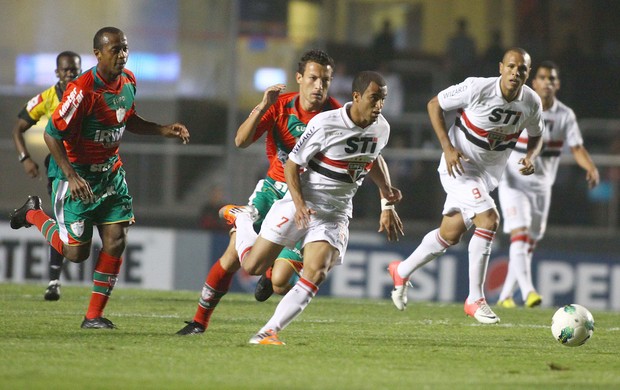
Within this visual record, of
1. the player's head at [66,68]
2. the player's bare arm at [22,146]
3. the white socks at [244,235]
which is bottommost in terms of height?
the white socks at [244,235]

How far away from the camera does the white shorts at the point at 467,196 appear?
971 cm

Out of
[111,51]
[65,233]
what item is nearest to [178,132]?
[111,51]

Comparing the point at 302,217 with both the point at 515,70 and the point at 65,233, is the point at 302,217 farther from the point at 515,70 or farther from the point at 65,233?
the point at 515,70

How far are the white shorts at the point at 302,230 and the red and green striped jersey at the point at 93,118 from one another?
1.56 meters

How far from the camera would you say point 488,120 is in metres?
9.75

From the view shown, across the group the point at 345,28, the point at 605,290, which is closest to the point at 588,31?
the point at 345,28

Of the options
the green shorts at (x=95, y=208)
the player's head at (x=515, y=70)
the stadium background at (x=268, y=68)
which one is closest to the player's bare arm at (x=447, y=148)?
the player's head at (x=515, y=70)

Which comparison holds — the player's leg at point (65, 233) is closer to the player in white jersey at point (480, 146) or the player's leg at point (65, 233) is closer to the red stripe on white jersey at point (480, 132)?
the player in white jersey at point (480, 146)

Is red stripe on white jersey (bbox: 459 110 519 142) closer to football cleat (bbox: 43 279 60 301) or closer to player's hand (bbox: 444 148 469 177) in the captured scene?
player's hand (bbox: 444 148 469 177)

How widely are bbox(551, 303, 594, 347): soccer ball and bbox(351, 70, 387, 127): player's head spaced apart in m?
1.89

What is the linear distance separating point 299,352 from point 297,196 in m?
0.98

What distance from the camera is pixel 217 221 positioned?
18219 mm

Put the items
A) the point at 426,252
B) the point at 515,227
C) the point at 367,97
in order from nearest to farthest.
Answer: the point at 367,97 < the point at 426,252 < the point at 515,227

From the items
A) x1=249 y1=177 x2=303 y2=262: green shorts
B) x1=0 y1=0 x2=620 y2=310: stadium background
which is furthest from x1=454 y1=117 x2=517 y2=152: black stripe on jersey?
x1=0 y1=0 x2=620 y2=310: stadium background
